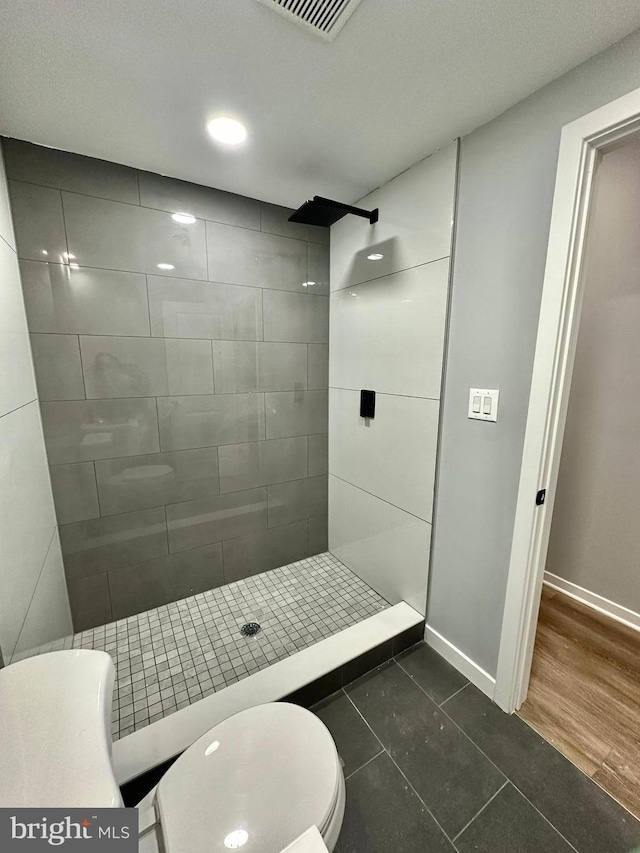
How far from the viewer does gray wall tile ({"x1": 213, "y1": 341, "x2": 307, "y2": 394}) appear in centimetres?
189

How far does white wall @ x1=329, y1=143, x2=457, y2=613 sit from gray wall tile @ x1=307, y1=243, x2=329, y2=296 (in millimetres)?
68

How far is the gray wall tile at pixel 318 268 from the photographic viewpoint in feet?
6.77

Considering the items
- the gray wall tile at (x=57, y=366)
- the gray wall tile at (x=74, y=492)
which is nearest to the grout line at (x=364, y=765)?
the gray wall tile at (x=74, y=492)

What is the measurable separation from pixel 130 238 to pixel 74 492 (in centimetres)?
124

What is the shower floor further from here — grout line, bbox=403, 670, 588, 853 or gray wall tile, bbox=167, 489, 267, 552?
grout line, bbox=403, 670, 588, 853

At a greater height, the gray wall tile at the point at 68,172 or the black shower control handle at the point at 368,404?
the gray wall tile at the point at 68,172

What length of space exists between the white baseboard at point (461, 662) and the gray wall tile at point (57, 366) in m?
2.09

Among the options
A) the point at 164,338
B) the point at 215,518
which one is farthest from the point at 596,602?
the point at 164,338

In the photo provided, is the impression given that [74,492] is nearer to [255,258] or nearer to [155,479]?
[155,479]

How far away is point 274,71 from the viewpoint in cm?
102

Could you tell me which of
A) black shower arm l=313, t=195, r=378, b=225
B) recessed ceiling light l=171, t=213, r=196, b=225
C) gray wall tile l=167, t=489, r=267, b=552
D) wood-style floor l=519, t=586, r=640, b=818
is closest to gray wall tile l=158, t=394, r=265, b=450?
gray wall tile l=167, t=489, r=267, b=552

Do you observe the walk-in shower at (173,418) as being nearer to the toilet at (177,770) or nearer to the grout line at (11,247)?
the grout line at (11,247)

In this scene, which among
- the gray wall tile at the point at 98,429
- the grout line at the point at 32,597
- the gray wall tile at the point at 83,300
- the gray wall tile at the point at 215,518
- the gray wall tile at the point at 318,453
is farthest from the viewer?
the gray wall tile at the point at 318,453

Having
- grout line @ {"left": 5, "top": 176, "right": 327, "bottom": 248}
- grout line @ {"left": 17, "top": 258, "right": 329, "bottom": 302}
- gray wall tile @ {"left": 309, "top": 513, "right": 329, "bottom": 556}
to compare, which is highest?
grout line @ {"left": 5, "top": 176, "right": 327, "bottom": 248}
